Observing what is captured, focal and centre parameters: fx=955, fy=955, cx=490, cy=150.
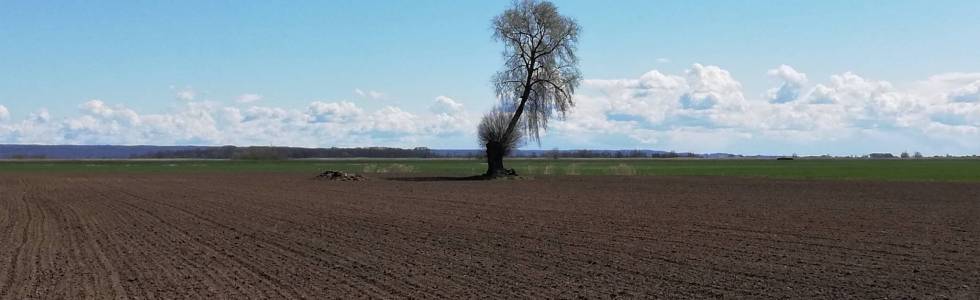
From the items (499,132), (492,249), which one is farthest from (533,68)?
(492,249)

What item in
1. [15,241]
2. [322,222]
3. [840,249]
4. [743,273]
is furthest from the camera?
[322,222]

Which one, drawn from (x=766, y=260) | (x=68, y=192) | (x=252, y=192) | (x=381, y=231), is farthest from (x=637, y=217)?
(x=68, y=192)

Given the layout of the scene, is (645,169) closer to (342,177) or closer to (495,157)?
(495,157)

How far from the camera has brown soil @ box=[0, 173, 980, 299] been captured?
1260 centimetres

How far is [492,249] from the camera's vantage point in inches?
676

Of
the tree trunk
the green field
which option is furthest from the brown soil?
the green field

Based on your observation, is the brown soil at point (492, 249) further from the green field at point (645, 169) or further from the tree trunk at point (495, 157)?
the green field at point (645, 169)

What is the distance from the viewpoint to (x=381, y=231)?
68.3ft

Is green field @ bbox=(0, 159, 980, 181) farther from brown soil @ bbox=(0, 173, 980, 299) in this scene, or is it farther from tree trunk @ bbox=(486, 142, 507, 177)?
brown soil @ bbox=(0, 173, 980, 299)

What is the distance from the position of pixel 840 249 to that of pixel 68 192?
3393 centimetres

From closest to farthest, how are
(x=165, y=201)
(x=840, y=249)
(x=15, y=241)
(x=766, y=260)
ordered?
1. (x=766, y=260)
2. (x=840, y=249)
3. (x=15, y=241)
4. (x=165, y=201)

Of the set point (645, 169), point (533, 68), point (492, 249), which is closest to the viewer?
point (492, 249)

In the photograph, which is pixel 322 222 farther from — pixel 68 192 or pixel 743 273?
pixel 68 192

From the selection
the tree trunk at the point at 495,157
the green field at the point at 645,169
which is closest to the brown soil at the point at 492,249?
the tree trunk at the point at 495,157
